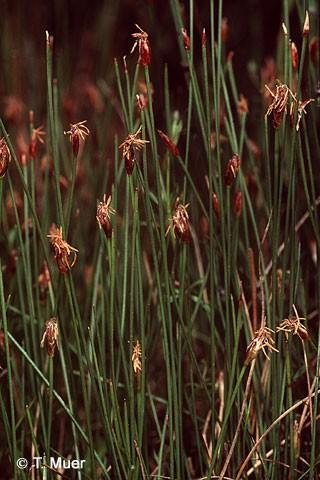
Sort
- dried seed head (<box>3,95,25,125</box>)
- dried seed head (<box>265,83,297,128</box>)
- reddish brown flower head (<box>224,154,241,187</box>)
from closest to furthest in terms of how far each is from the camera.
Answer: dried seed head (<box>265,83,297,128</box>)
reddish brown flower head (<box>224,154,241,187</box>)
dried seed head (<box>3,95,25,125</box>)

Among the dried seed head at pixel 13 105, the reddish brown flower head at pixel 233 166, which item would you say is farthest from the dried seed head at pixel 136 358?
the dried seed head at pixel 13 105

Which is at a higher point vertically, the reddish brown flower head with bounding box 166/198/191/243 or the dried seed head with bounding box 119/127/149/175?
the dried seed head with bounding box 119/127/149/175

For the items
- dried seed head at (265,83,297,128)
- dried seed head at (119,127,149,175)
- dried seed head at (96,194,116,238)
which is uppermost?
dried seed head at (265,83,297,128)

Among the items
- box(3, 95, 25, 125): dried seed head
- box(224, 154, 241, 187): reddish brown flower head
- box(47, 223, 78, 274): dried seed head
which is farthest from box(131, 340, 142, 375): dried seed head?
box(3, 95, 25, 125): dried seed head

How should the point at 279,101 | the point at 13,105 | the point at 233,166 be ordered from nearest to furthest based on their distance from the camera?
1. the point at 279,101
2. the point at 233,166
3. the point at 13,105

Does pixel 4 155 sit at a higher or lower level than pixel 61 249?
higher

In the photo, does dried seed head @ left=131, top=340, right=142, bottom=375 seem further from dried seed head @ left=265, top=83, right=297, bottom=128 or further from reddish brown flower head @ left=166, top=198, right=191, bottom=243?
dried seed head @ left=265, top=83, right=297, bottom=128

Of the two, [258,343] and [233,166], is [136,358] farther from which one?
[233,166]

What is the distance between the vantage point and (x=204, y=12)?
225cm

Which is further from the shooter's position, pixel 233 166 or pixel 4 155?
pixel 233 166

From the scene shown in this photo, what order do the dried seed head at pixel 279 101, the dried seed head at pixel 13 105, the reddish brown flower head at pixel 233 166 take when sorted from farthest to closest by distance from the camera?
the dried seed head at pixel 13 105, the reddish brown flower head at pixel 233 166, the dried seed head at pixel 279 101

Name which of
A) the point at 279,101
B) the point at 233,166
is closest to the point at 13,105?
the point at 233,166

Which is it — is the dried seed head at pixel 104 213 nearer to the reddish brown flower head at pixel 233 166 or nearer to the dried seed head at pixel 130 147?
the dried seed head at pixel 130 147

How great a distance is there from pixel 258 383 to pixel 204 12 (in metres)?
1.51
